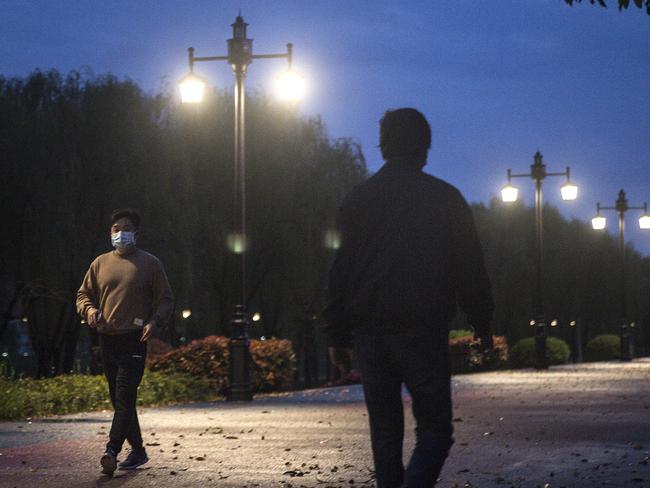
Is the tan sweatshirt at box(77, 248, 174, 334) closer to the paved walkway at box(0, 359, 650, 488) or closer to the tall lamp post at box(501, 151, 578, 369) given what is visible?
the paved walkway at box(0, 359, 650, 488)

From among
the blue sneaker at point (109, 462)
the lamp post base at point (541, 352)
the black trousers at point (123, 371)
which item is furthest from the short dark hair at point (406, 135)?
the lamp post base at point (541, 352)

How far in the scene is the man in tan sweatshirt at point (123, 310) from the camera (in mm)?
9062

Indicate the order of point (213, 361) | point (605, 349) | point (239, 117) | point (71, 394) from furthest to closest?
1. point (605, 349)
2. point (213, 361)
3. point (239, 117)
4. point (71, 394)

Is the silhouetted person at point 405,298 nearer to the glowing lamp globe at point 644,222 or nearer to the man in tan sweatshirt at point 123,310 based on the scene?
the man in tan sweatshirt at point 123,310

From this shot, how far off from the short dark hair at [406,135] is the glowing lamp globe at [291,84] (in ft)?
50.7

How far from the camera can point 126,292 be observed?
913cm

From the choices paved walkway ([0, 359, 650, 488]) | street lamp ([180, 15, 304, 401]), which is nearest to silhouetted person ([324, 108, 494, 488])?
paved walkway ([0, 359, 650, 488])

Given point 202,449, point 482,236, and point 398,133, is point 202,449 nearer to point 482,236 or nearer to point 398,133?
point 398,133

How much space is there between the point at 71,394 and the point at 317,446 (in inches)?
247

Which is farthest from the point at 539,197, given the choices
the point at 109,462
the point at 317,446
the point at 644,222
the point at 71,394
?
the point at 109,462

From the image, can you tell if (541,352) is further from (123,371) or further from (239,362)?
(123,371)

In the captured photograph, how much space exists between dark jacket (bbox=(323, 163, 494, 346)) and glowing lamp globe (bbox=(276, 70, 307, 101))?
15613 millimetres

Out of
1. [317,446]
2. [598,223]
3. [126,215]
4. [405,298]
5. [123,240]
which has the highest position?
[598,223]

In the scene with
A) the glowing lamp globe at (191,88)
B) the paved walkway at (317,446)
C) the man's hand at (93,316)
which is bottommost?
the paved walkway at (317,446)
